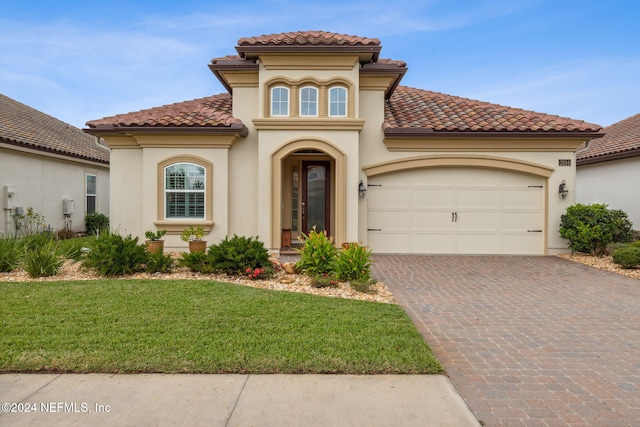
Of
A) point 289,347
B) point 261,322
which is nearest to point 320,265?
point 261,322

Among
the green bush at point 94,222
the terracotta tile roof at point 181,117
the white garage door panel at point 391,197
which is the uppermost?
the terracotta tile roof at point 181,117

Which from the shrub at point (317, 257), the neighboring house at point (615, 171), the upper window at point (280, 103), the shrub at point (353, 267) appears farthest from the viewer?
the neighboring house at point (615, 171)

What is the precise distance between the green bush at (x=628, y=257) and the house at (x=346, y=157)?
248 centimetres

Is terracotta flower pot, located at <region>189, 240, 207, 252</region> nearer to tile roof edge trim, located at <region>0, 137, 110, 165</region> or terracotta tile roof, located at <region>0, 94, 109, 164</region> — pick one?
terracotta tile roof, located at <region>0, 94, 109, 164</region>

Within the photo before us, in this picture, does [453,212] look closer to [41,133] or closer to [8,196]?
[8,196]

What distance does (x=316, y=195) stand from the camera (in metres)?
13.9

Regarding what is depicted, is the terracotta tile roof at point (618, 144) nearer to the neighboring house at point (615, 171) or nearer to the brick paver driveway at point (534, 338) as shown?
the neighboring house at point (615, 171)

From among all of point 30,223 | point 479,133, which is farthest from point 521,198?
point 30,223

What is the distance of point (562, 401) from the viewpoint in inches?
142

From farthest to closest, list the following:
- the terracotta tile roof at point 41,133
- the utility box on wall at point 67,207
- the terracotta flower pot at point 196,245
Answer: the utility box on wall at point 67,207 → the terracotta tile roof at point 41,133 → the terracotta flower pot at point 196,245

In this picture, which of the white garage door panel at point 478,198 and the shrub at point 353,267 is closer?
the shrub at point 353,267

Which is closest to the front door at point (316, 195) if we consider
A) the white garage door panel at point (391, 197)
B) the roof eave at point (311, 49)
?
the white garage door panel at point (391, 197)

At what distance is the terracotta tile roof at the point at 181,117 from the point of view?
37.9 ft

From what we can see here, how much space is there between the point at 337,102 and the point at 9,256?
923 cm
